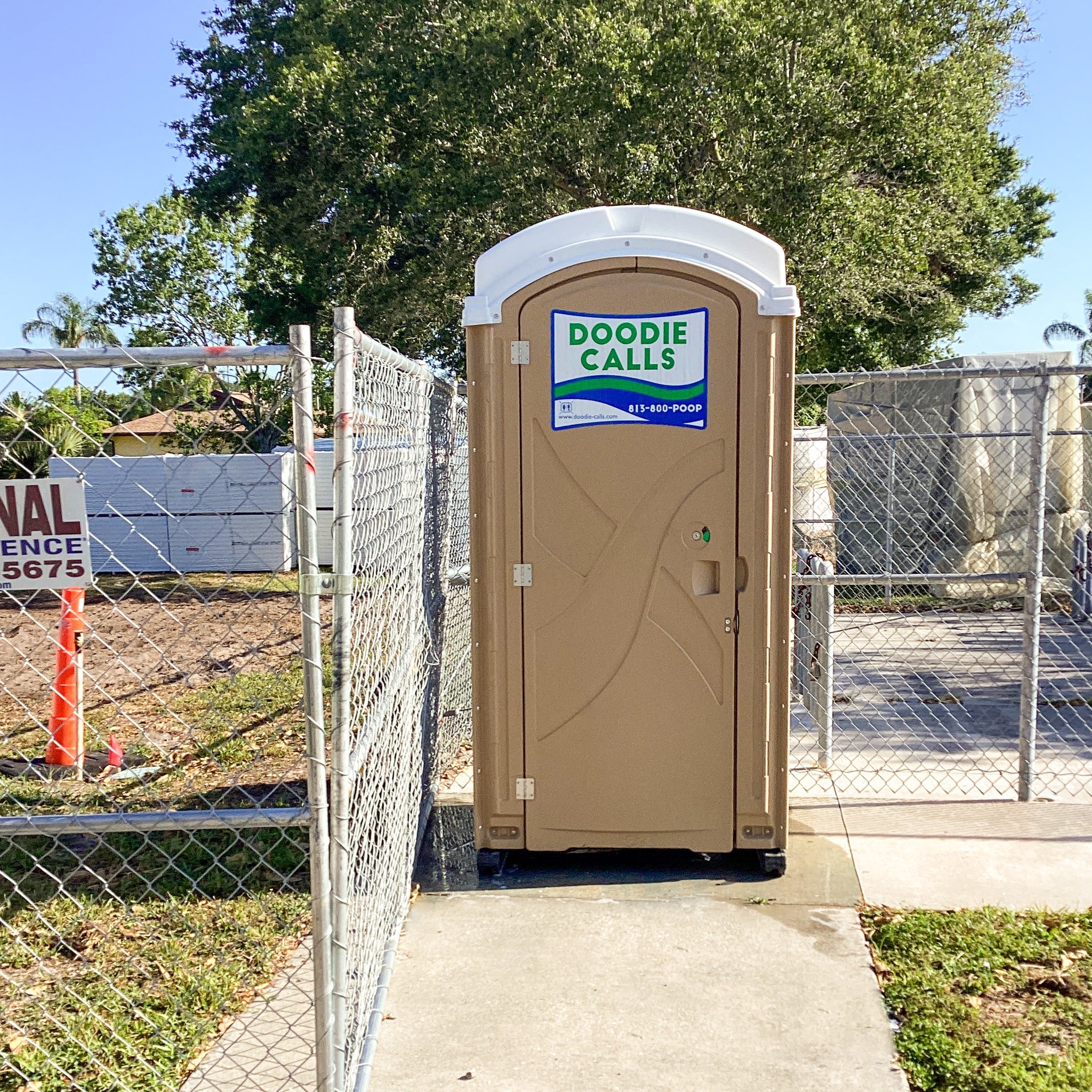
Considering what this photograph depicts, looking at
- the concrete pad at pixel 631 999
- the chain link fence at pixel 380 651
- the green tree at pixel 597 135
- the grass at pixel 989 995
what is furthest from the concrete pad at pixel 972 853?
the green tree at pixel 597 135

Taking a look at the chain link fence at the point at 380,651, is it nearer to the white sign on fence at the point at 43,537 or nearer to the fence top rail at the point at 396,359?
the fence top rail at the point at 396,359

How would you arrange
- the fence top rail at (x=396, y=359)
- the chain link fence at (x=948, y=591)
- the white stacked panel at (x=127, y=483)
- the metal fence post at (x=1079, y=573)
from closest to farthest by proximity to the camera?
the fence top rail at (x=396, y=359)
the chain link fence at (x=948, y=591)
the metal fence post at (x=1079, y=573)
the white stacked panel at (x=127, y=483)

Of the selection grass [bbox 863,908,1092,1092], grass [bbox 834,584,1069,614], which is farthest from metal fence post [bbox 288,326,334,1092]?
grass [bbox 834,584,1069,614]

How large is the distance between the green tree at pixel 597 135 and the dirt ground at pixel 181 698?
600 cm

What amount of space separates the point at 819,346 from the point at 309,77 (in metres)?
10.8

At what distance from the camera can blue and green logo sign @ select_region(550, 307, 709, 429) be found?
422 centimetres

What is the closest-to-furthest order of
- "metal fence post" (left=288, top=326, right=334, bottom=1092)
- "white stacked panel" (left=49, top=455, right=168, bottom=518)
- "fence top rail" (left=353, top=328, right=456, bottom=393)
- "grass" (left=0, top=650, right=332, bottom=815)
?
"metal fence post" (left=288, top=326, right=334, bottom=1092) → "fence top rail" (left=353, top=328, right=456, bottom=393) → "grass" (left=0, top=650, right=332, bottom=815) → "white stacked panel" (left=49, top=455, right=168, bottom=518)

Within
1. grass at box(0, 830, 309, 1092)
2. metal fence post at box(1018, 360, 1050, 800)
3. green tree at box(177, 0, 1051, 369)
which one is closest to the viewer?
grass at box(0, 830, 309, 1092)

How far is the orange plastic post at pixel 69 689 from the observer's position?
19.0 feet

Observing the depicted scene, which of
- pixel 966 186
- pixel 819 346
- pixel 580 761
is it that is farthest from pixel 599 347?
pixel 819 346

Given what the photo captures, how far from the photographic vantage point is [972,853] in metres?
4.74

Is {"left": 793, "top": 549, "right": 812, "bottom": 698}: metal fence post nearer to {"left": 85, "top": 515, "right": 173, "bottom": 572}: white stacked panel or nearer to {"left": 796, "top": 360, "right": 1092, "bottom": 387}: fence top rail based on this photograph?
{"left": 796, "top": 360, "right": 1092, "bottom": 387}: fence top rail

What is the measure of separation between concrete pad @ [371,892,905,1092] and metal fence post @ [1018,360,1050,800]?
6.00 feet

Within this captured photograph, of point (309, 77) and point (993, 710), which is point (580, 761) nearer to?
point (993, 710)
